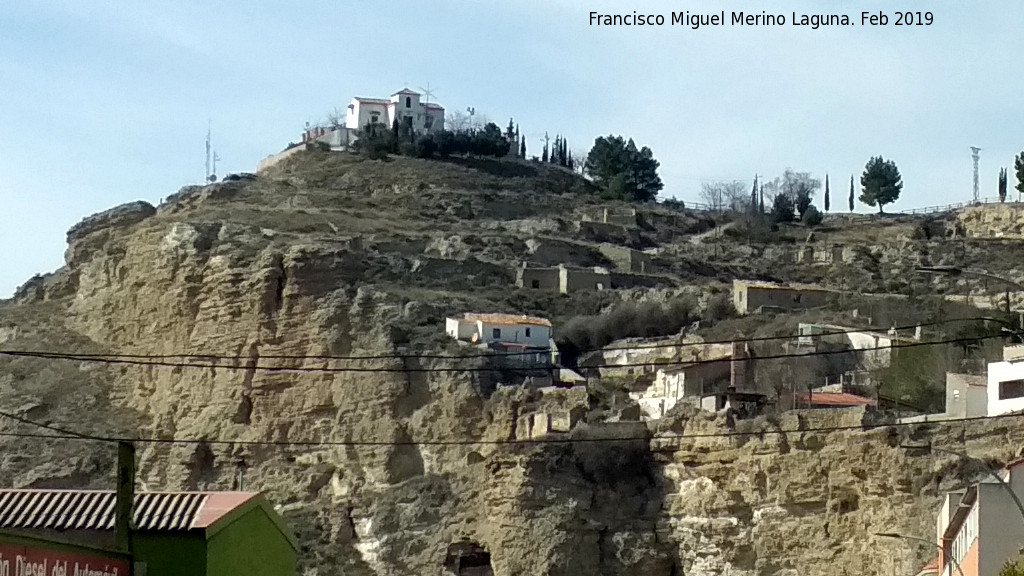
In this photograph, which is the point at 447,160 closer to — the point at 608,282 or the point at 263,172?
the point at 263,172

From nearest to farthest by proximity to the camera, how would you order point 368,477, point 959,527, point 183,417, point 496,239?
point 959,527, point 368,477, point 183,417, point 496,239

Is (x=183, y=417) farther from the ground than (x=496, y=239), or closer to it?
closer to it

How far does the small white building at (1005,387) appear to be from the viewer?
173 ft

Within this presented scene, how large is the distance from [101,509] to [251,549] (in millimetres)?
1697

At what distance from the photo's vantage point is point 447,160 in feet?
341

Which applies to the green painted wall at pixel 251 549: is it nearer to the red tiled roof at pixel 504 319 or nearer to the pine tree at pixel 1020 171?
the red tiled roof at pixel 504 319

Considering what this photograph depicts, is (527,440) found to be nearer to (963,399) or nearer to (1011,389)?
(963,399)

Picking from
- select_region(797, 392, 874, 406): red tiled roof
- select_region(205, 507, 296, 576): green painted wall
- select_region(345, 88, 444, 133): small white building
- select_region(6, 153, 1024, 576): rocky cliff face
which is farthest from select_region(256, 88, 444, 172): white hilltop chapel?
select_region(205, 507, 296, 576): green painted wall

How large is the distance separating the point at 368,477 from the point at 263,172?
40268 millimetres

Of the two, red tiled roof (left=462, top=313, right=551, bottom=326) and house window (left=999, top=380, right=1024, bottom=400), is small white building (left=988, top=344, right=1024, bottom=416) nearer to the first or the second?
house window (left=999, top=380, right=1024, bottom=400)

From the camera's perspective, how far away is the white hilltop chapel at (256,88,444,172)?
106938 mm

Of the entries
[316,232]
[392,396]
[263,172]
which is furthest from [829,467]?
[263,172]

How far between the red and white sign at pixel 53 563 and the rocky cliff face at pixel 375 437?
32.9 meters

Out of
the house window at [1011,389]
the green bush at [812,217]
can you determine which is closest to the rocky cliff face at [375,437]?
the house window at [1011,389]
